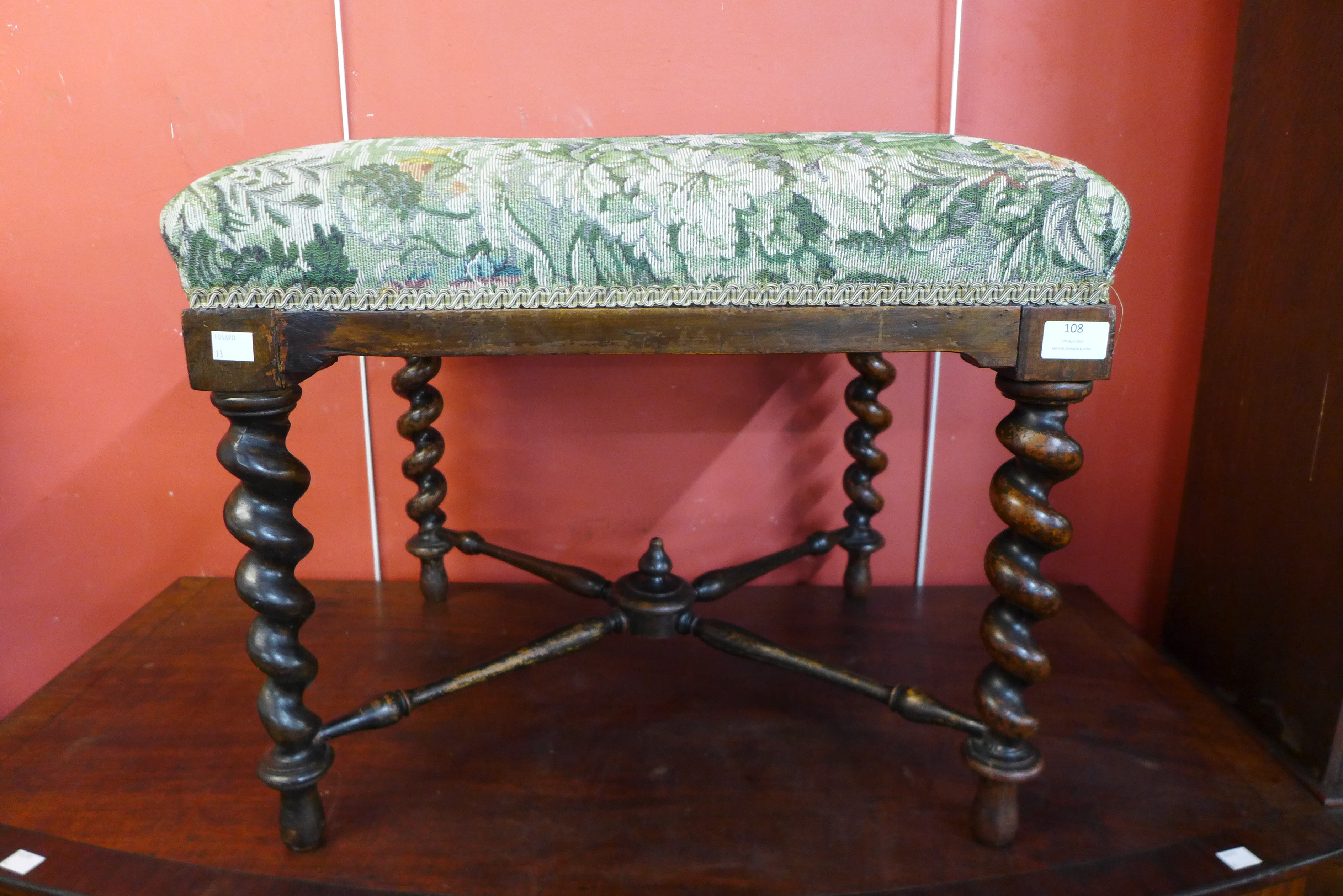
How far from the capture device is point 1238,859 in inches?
28.0

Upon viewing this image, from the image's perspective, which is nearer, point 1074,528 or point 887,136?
point 887,136

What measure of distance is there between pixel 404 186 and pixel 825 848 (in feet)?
2.08

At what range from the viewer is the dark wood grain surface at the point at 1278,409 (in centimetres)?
84

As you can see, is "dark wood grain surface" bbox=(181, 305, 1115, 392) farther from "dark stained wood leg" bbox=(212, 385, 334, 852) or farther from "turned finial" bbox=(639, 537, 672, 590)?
"turned finial" bbox=(639, 537, 672, 590)

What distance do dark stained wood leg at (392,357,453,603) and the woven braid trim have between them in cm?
40

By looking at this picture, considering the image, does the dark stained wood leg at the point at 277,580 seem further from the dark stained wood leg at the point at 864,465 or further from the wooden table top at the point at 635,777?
the dark stained wood leg at the point at 864,465

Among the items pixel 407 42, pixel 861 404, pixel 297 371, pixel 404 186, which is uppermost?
pixel 407 42

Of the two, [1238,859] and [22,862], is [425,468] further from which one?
[1238,859]

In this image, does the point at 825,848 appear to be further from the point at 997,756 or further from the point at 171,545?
the point at 171,545

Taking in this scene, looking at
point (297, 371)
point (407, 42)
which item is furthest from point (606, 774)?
point (407, 42)

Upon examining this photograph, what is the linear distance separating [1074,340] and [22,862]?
955 mm

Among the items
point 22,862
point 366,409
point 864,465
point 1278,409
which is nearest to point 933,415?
point 864,465

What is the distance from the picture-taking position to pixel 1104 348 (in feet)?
2.06

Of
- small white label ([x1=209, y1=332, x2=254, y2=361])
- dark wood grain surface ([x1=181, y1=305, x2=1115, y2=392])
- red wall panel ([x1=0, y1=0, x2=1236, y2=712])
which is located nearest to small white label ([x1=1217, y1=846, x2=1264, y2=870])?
dark wood grain surface ([x1=181, y1=305, x2=1115, y2=392])
